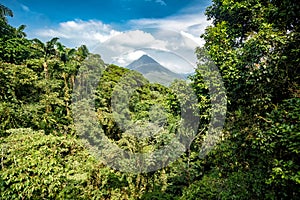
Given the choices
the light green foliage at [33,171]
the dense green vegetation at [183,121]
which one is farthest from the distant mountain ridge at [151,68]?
the light green foliage at [33,171]

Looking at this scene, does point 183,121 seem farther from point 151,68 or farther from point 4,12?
point 4,12

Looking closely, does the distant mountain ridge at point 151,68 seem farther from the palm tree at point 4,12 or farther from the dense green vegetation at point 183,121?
the palm tree at point 4,12

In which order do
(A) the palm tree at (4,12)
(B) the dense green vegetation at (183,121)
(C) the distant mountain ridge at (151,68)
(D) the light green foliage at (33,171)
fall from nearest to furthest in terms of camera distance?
(B) the dense green vegetation at (183,121) → (D) the light green foliage at (33,171) → (C) the distant mountain ridge at (151,68) → (A) the palm tree at (4,12)

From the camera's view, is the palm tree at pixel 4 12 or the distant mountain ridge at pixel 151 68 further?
the palm tree at pixel 4 12

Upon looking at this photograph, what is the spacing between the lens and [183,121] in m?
6.27

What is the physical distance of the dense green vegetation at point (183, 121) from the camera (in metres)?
2.68

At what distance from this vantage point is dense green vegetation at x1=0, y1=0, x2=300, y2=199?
268 centimetres

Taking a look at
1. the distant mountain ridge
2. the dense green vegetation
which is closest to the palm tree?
the dense green vegetation

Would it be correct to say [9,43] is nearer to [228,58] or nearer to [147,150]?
[147,150]

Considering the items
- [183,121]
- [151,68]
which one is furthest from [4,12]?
[183,121]

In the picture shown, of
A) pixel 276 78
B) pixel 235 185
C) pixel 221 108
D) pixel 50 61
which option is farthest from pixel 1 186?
pixel 50 61

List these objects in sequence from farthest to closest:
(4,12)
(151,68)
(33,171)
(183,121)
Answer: (4,12), (183,121), (151,68), (33,171)

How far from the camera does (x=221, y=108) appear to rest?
4.86 meters

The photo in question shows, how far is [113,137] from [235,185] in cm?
633
